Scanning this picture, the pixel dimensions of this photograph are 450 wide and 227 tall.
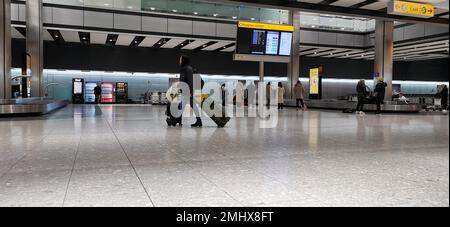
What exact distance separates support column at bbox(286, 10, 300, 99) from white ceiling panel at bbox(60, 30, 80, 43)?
14315mm

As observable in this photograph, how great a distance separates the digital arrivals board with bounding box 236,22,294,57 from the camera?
17328mm

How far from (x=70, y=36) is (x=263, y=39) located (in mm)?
15867

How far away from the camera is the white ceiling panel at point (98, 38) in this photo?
25.6 m

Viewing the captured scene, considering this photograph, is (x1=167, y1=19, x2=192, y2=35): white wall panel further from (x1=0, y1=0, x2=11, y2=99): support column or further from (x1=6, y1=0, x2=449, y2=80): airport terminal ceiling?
(x1=0, y1=0, x2=11, y2=99): support column

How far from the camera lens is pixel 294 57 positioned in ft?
81.7

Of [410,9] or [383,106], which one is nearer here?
[410,9]

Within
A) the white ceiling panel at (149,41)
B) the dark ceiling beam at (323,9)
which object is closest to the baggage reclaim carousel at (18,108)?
the dark ceiling beam at (323,9)

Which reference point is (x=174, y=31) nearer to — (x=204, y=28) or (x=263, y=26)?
(x=204, y=28)

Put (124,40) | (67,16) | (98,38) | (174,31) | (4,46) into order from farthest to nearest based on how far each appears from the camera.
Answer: (124,40) → (98,38) → (174,31) → (67,16) → (4,46)

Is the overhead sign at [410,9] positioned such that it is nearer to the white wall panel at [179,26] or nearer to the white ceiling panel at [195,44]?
the white wall panel at [179,26]

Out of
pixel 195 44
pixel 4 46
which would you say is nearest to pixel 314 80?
pixel 195 44

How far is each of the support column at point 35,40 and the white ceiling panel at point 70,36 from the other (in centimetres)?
488

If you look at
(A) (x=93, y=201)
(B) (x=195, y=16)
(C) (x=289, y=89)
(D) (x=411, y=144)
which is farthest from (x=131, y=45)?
(A) (x=93, y=201)

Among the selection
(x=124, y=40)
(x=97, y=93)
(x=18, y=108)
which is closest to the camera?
(x=18, y=108)
